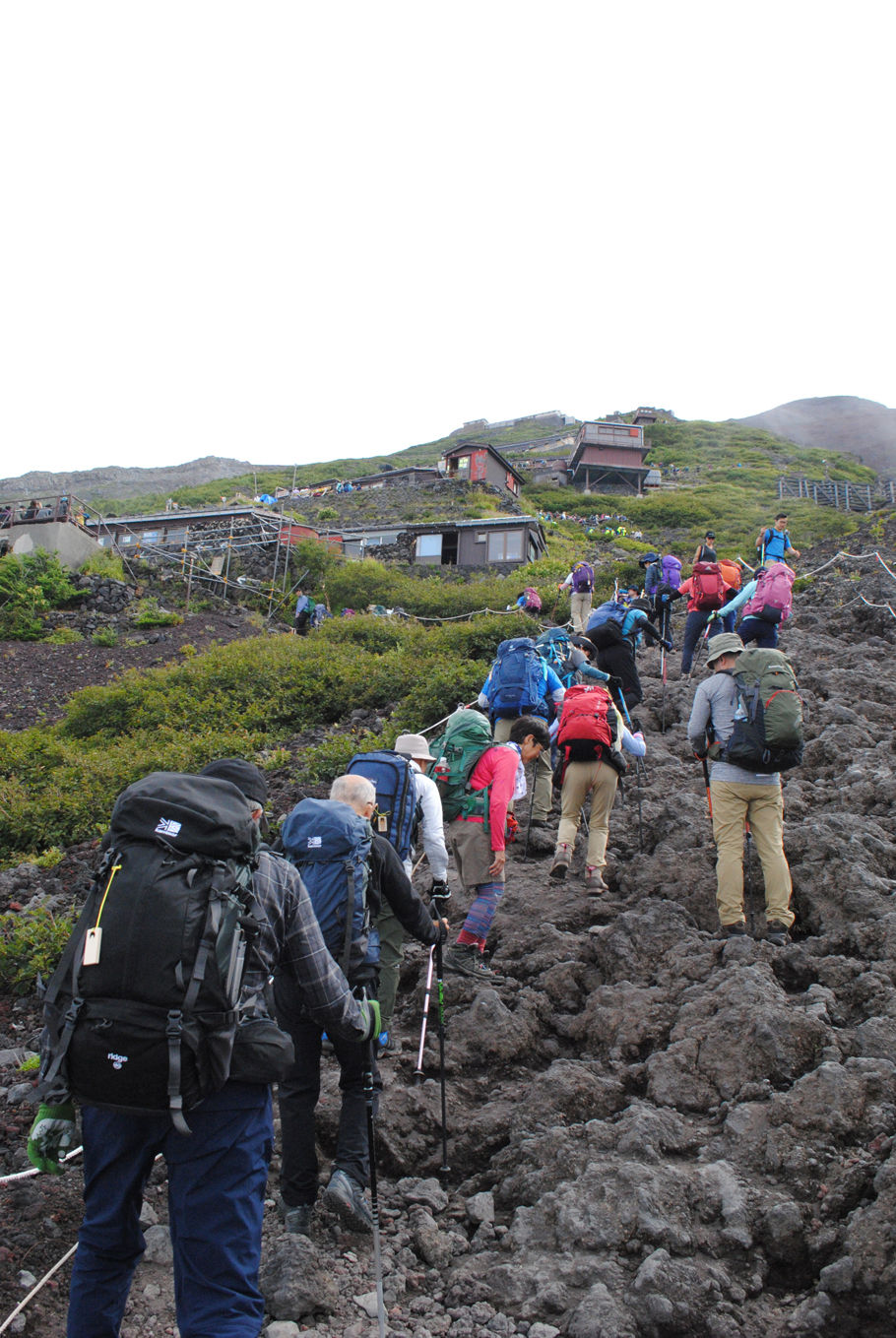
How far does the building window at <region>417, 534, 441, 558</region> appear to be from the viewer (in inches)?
1709

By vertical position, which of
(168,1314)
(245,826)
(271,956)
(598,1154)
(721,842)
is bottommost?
(168,1314)

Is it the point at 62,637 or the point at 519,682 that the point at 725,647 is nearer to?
the point at 519,682

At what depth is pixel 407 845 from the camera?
18.7 ft

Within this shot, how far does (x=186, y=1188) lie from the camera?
2953 millimetres

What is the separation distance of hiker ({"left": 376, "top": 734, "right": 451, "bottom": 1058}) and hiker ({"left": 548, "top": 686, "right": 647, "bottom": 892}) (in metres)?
1.52

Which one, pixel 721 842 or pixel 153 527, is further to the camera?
pixel 153 527

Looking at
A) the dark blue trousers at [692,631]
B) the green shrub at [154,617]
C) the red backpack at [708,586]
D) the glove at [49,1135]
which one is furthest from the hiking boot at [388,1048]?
the green shrub at [154,617]

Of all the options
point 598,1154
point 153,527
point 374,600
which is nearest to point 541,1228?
point 598,1154

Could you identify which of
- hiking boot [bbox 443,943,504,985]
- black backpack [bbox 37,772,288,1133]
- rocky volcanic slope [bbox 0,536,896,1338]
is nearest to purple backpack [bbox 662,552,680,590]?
rocky volcanic slope [bbox 0,536,896,1338]

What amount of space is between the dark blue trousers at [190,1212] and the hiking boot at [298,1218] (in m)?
1.25

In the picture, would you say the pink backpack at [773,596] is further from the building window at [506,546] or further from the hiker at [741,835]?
the building window at [506,546]

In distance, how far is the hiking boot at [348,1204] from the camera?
14.1 feet

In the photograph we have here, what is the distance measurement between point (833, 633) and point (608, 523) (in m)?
40.8

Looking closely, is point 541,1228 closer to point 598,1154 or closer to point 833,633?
point 598,1154
